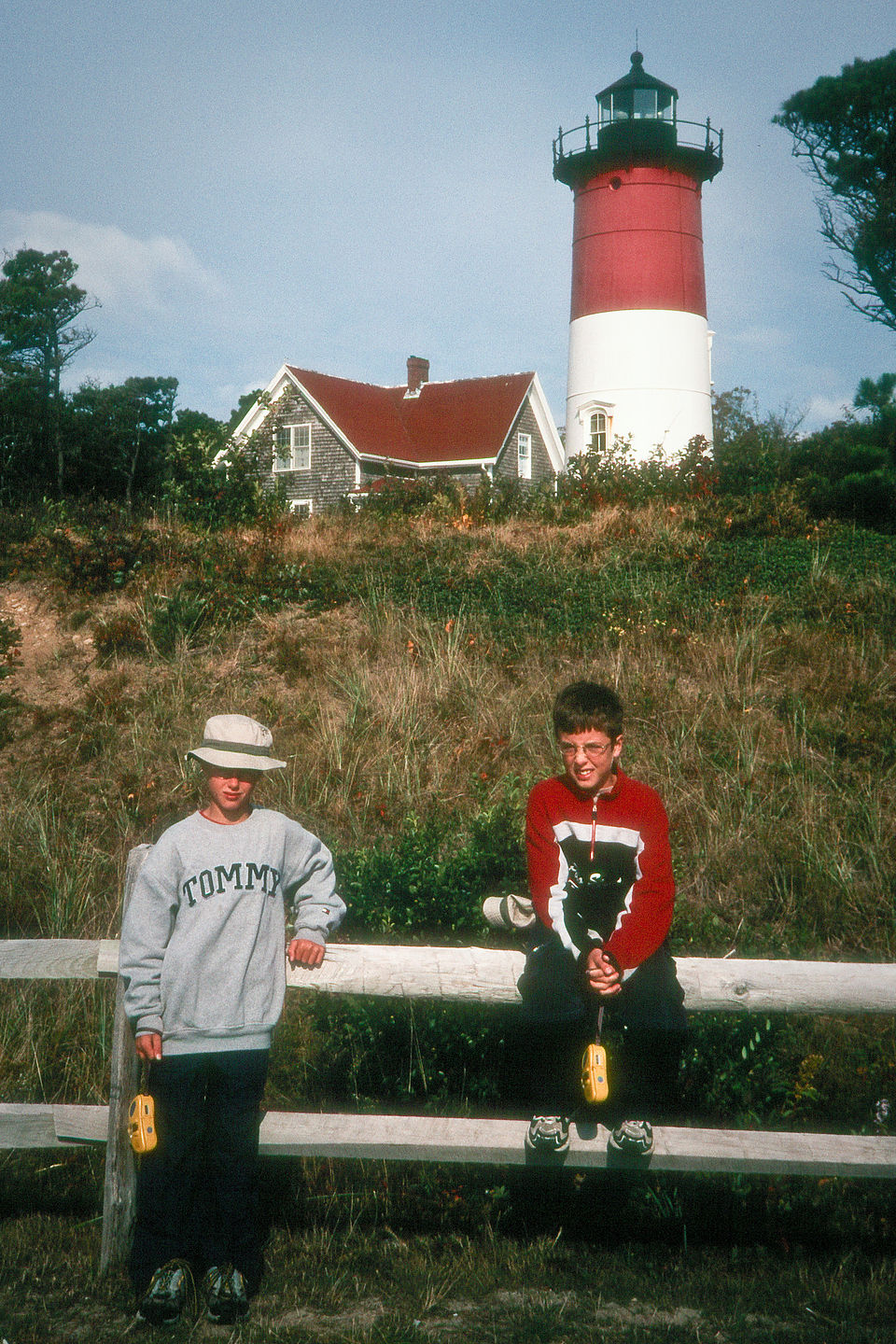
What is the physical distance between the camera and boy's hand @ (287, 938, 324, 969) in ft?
10.2

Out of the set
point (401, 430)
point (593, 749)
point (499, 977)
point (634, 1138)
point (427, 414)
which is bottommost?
point (634, 1138)

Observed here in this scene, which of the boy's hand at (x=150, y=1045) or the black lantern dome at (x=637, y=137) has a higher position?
the black lantern dome at (x=637, y=137)

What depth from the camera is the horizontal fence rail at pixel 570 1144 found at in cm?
307

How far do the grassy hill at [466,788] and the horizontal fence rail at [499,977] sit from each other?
2.73ft

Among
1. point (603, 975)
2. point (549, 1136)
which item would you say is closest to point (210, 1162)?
point (549, 1136)

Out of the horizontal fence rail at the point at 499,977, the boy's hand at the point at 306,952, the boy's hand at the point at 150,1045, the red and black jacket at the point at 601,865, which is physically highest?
the red and black jacket at the point at 601,865

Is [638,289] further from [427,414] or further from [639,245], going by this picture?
[427,414]

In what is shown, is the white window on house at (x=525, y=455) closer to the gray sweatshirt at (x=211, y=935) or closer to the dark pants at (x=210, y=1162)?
the gray sweatshirt at (x=211, y=935)

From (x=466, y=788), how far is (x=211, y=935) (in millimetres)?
3700

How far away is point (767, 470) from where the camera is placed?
14.8 m

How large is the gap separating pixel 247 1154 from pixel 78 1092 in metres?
1.63

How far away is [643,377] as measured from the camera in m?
21.4

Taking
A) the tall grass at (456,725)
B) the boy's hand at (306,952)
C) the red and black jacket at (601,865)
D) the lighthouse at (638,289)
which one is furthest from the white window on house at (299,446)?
the boy's hand at (306,952)

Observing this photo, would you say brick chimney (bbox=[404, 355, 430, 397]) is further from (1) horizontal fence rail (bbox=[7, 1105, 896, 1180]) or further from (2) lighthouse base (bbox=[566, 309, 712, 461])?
→ (1) horizontal fence rail (bbox=[7, 1105, 896, 1180])
